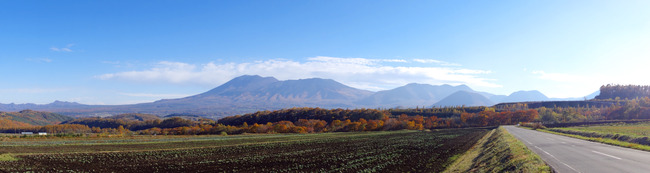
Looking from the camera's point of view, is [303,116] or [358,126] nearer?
[358,126]

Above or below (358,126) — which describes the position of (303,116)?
Result: above

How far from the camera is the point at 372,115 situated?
572ft

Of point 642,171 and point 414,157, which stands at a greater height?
point 642,171

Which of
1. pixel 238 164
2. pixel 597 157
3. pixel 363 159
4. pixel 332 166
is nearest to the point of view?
pixel 597 157

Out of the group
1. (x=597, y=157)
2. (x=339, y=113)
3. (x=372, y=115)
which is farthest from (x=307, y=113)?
(x=597, y=157)

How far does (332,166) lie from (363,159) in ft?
15.5

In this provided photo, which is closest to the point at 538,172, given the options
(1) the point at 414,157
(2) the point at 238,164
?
(1) the point at 414,157

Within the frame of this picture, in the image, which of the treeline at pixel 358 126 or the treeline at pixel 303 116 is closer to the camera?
the treeline at pixel 358 126

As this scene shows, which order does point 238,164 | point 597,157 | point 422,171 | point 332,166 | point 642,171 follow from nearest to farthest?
point 642,171 < point 597,157 < point 422,171 < point 332,166 < point 238,164

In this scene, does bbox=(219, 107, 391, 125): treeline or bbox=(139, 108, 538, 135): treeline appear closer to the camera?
bbox=(139, 108, 538, 135): treeline

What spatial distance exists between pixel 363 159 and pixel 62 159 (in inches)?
1082

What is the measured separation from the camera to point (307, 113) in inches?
7766

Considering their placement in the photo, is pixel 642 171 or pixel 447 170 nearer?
pixel 642 171

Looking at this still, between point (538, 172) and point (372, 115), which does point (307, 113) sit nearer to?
point (372, 115)
